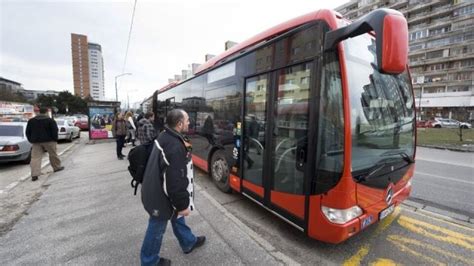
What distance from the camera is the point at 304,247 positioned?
9.16ft

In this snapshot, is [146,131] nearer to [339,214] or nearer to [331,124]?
[331,124]

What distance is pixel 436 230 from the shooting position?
10.4 ft

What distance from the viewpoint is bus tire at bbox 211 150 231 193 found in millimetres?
4497

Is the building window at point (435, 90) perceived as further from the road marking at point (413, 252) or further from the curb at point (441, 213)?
the road marking at point (413, 252)

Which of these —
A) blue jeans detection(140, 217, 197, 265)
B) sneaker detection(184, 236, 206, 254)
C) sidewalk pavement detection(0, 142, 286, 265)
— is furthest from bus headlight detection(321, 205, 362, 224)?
blue jeans detection(140, 217, 197, 265)

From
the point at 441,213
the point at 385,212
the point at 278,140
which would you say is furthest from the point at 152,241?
the point at 441,213

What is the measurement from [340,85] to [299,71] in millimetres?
561

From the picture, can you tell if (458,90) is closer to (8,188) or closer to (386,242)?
(386,242)

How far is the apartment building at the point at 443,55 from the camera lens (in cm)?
4012

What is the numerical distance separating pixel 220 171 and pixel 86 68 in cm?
5716

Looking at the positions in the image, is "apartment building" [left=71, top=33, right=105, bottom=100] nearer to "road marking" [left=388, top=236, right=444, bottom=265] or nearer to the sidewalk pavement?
the sidewalk pavement

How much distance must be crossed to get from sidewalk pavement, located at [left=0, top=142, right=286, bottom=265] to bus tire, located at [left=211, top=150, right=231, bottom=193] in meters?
0.40

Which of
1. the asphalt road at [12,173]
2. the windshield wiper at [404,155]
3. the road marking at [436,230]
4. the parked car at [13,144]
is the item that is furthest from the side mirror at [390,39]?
the parked car at [13,144]

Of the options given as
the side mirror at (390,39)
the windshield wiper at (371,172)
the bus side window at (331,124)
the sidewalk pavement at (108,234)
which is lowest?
the sidewalk pavement at (108,234)
